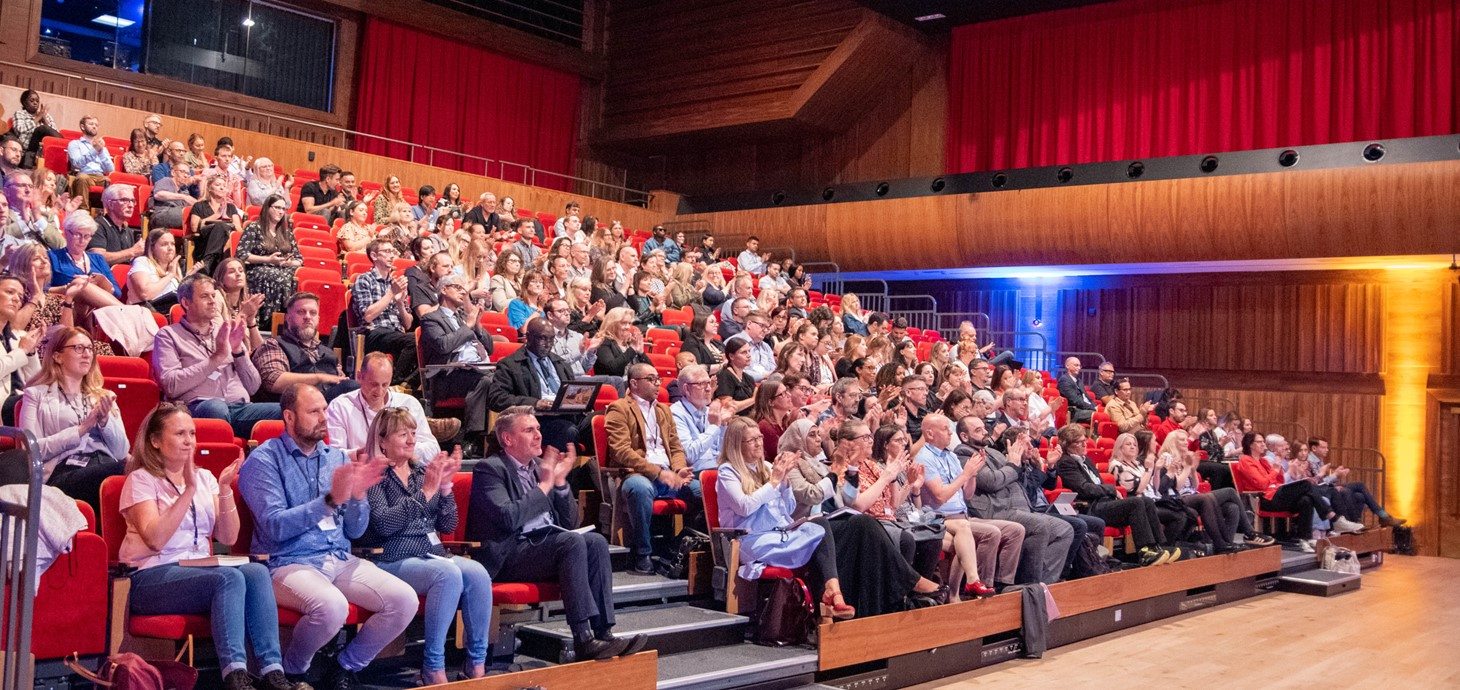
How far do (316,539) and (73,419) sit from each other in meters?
0.66

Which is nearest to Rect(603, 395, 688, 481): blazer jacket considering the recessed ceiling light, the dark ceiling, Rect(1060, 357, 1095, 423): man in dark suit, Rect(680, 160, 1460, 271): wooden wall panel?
Rect(1060, 357, 1095, 423): man in dark suit

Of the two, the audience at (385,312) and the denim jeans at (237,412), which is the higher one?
the audience at (385,312)

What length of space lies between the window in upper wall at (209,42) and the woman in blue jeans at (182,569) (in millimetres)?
8090

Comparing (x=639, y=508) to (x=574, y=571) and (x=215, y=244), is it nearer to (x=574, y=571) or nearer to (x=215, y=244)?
(x=574, y=571)

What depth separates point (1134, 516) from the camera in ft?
18.6

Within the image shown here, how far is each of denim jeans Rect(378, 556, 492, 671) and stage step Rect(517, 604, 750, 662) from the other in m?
0.33

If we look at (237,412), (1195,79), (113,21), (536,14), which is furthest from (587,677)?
(536,14)

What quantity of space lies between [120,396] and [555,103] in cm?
990

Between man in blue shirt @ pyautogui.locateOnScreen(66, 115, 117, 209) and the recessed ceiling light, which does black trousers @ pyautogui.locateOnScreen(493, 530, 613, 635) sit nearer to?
man in blue shirt @ pyautogui.locateOnScreen(66, 115, 117, 209)

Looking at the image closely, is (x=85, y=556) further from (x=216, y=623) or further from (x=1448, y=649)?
(x=1448, y=649)

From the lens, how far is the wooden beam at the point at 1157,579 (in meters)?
4.86

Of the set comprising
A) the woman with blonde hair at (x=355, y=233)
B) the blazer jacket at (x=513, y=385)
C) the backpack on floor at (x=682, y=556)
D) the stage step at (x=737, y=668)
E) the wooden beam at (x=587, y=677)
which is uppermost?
the woman with blonde hair at (x=355, y=233)

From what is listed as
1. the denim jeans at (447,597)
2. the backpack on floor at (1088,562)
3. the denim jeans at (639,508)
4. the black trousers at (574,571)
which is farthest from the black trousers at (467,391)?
the backpack on floor at (1088,562)

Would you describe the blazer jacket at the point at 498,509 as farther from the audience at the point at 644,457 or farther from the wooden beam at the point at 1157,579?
the wooden beam at the point at 1157,579
